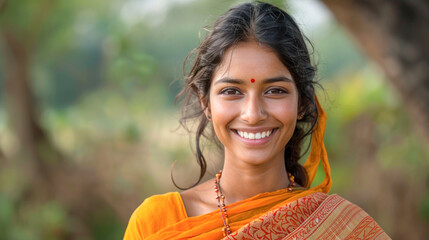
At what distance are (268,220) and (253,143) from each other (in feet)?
1.01

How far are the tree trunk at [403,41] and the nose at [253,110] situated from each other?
8.28ft

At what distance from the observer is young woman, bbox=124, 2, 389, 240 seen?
2178 millimetres

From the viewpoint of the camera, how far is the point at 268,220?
218 cm

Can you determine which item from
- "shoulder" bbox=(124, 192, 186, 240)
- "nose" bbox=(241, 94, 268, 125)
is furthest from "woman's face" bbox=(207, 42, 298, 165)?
"shoulder" bbox=(124, 192, 186, 240)

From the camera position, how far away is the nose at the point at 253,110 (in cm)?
214

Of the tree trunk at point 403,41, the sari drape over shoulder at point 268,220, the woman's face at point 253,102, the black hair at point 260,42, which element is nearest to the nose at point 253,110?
the woman's face at point 253,102

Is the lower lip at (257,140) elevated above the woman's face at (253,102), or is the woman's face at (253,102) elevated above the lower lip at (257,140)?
the woman's face at (253,102)

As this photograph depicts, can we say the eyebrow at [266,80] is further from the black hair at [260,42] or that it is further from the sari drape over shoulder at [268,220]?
the sari drape over shoulder at [268,220]

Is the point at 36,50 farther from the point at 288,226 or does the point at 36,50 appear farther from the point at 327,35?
the point at 288,226

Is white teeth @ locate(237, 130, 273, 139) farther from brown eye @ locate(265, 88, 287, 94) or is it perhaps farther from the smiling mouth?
brown eye @ locate(265, 88, 287, 94)

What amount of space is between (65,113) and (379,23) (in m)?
5.24

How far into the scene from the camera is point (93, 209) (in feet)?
23.1

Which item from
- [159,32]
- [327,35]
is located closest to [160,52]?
[159,32]

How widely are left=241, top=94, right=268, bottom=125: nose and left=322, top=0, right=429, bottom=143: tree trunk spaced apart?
2.52 meters
